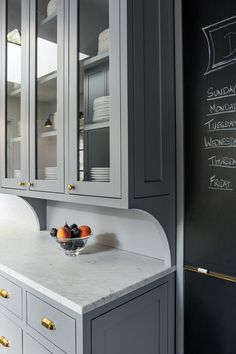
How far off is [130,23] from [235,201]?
2.52 feet

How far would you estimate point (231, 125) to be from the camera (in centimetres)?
103

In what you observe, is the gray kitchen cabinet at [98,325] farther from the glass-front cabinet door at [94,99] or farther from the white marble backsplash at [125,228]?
the glass-front cabinet door at [94,99]

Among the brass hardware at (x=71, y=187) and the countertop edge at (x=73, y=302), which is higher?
the brass hardware at (x=71, y=187)

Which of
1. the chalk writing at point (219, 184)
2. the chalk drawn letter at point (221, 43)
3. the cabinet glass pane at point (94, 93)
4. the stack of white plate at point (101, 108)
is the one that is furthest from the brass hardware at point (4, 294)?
the chalk drawn letter at point (221, 43)

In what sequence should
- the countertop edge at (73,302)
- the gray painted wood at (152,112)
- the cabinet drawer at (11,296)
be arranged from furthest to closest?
the cabinet drawer at (11,296) < the gray painted wood at (152,112) < the countertop edge at (73,302)

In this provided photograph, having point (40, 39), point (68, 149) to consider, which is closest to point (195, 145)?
point (68, 149)

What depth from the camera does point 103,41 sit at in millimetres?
1113

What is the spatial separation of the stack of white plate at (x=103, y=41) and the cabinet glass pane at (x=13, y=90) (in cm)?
68

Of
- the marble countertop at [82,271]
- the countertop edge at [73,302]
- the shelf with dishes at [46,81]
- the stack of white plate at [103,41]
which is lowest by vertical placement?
the countertop edge at [73,302]

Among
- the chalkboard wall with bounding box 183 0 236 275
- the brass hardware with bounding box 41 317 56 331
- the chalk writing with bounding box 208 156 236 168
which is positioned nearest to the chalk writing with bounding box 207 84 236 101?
the chalkboard wall with bounding box 183 0 236 275

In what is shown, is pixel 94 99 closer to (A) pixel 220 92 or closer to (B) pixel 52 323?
(A) pixel 220 92

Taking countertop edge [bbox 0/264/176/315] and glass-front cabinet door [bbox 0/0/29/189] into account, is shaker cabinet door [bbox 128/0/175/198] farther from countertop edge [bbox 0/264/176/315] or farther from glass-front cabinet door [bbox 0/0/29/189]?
glass-front cabinet door [bbox 0/0/29/189]

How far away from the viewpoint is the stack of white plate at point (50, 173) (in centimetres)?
136

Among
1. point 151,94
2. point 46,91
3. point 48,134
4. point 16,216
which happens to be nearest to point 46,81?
point 46,91
